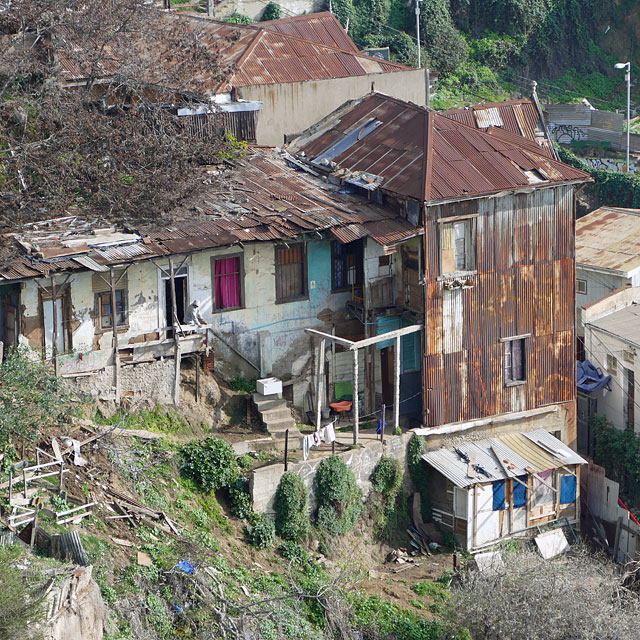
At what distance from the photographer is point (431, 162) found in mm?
32562

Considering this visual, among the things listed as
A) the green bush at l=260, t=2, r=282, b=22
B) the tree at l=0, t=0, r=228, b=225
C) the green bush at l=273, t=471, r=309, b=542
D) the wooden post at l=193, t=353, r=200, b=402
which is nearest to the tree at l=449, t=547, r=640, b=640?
the green bush at l=273, t=471, r=309, b=542

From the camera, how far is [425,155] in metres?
32.8

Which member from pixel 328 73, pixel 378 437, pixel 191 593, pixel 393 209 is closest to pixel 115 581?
pixel 191 593

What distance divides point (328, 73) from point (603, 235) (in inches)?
507

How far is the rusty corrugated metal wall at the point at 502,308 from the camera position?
32594mm

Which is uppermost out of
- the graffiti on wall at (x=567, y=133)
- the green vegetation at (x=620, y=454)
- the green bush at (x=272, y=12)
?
the green bush at (x=272, y=12)

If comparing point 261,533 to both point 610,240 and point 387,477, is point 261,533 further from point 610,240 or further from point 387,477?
point 610,240

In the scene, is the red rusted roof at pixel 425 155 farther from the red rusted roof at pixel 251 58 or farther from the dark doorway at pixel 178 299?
the dark doorway at pixel 178 299

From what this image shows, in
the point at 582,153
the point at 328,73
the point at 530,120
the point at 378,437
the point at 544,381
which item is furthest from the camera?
the point at 582,153

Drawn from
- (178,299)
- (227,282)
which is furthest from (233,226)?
(178,299)

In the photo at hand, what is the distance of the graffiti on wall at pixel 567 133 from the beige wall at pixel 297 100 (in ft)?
80.6

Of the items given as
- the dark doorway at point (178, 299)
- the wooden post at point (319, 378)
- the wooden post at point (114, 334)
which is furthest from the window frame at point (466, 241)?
the wooden post at point (114, 334)

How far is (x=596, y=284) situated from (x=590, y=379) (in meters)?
6.15

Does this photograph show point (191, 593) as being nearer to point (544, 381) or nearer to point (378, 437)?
point (378, 437)
